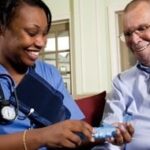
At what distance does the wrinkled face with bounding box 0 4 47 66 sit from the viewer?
3.86 ft

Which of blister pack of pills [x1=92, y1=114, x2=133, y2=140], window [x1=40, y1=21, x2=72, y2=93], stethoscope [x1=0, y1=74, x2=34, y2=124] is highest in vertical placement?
window [x1=40, y1=21, x2=72, y2=93]

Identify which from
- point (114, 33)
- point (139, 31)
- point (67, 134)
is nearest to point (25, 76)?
point (67, 134)

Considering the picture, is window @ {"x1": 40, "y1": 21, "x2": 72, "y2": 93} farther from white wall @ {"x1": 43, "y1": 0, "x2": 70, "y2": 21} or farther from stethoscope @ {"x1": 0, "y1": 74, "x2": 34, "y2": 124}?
stethoscope @ {"x1": 0, "y1": 74, "x2": 34, "y2": 124}

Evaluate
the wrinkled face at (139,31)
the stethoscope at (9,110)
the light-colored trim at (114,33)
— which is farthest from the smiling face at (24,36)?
the light-colored trim at (114,33)

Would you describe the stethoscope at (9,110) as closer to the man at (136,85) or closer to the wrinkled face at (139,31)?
the man at (136,85)

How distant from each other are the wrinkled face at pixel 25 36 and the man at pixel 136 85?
398mm

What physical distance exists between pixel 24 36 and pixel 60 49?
72.8 inches

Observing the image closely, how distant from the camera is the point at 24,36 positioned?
3.85ft

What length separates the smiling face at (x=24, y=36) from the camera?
3.86 ft

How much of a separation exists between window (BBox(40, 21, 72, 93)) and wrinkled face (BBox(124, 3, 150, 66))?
1.51 m

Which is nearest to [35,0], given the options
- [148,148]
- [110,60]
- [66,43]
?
[148,148]

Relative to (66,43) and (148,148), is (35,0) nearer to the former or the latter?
(148,148)

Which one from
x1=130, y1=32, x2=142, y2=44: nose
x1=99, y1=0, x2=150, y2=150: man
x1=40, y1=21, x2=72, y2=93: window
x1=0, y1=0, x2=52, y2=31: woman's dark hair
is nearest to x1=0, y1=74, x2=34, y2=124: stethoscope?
x1=0, y1=0, x2=52, y2=31: woman's dark hair

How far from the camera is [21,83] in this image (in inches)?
46.3
